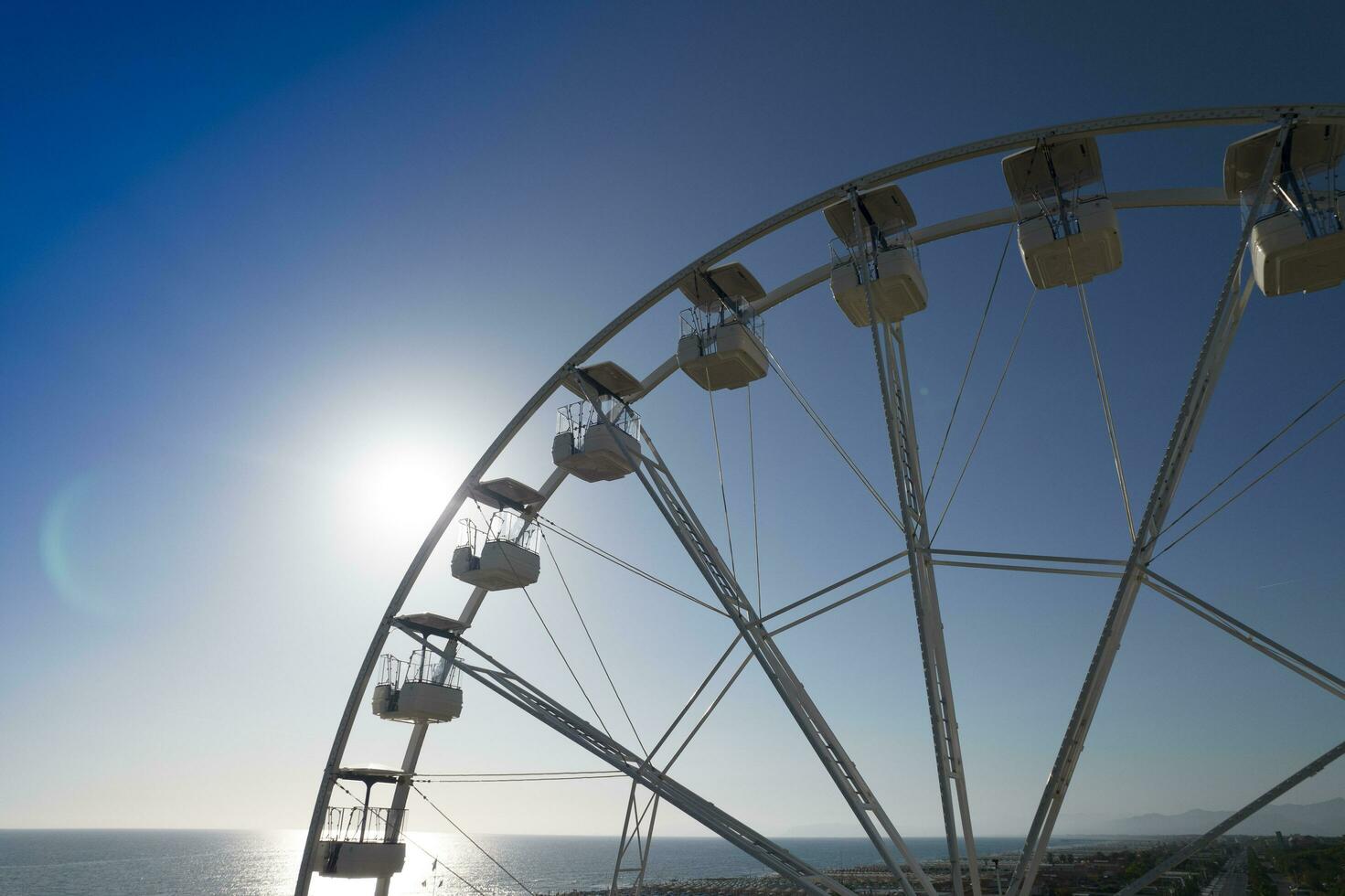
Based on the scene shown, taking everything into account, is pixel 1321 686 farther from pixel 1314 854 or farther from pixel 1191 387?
pixel 1314 854

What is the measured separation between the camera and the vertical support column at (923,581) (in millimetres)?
11836

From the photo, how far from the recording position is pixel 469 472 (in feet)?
71.8

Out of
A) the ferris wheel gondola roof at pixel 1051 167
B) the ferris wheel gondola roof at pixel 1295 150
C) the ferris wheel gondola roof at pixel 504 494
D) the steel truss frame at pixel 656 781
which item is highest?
the ferris wheel gondola roof at pixel 1051 167


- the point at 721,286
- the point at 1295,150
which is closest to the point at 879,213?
the point at 721,286

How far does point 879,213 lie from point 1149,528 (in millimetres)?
7248

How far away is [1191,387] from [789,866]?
33.6ft

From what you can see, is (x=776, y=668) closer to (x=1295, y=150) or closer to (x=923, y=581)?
(x=923, y=581)

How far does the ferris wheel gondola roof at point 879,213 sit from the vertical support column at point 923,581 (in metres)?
0.29

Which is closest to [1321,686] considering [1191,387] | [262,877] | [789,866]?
[1191,387]

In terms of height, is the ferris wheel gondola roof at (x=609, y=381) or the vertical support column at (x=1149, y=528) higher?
the ferris wheel gondola roof at (x=609, y=381)

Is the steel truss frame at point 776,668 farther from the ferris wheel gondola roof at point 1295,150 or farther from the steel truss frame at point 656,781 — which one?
the ferris wheel gondola roof at point 1295,150

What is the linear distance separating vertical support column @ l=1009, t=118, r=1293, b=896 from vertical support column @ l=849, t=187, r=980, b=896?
1.00 metres

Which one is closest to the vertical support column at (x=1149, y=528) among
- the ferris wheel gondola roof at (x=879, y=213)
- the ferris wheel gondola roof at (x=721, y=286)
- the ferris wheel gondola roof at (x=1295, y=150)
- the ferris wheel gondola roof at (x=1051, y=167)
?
the ferris wheel gondola roof at (x=1295, y=150)

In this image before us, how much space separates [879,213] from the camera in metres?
15.2
